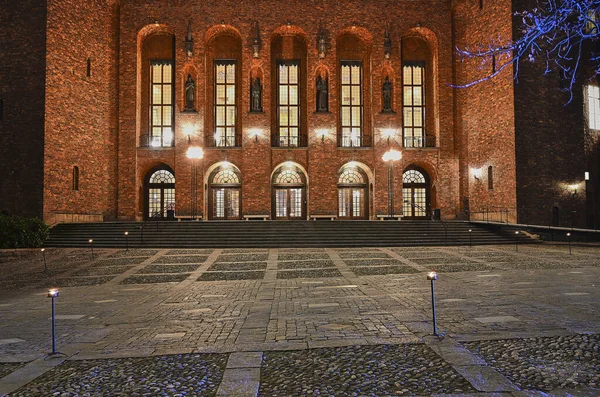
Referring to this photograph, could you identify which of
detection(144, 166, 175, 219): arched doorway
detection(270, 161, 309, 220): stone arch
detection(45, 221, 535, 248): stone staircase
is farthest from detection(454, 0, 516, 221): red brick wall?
detection(144, 166, 175, 219): arched doorway

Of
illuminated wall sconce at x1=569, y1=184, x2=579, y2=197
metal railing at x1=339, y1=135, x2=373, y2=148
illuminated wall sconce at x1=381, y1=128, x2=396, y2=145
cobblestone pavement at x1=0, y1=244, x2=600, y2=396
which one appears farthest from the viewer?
metal railing at x1=339, y1=135, x2=373, y2=148

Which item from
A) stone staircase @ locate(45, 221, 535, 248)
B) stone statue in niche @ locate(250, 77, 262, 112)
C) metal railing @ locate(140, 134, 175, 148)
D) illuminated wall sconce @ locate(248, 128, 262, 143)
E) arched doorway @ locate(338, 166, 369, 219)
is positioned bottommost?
stone staircase @ locate(45, 221, 535, 248)

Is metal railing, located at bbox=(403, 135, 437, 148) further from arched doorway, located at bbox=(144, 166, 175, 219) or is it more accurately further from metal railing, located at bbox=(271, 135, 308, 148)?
arched doorway, located at bbox=(144, 166, 175, 219)

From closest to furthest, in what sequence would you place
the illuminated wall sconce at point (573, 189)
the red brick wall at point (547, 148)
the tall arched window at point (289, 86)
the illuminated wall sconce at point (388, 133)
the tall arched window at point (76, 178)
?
Result: 1. the red brick wall at point (547, 148)
2. the illuminated wall sconce at point (573, 189)
3. the tall arched window at point (76, 178)
4. the illuminated wall sconce at point (388, 133)
5. the tall arched window at point (289, 86)

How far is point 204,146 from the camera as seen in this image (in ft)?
90.9

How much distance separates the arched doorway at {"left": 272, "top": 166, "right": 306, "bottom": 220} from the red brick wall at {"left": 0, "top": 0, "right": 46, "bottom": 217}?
44.1 feet

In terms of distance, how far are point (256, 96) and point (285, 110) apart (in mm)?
2355

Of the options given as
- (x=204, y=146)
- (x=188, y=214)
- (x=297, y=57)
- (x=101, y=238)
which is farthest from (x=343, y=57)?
(x=101, y=238)

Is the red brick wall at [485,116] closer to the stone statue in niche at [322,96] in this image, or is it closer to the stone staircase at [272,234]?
the stone staircase at [272,234]

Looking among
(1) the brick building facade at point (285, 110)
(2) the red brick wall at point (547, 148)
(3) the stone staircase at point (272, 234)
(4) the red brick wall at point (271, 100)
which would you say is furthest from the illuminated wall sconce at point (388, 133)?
(3) the stone staircase at point (272, 234)

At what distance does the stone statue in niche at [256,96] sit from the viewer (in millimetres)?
27625

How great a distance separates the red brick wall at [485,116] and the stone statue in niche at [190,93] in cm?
1723

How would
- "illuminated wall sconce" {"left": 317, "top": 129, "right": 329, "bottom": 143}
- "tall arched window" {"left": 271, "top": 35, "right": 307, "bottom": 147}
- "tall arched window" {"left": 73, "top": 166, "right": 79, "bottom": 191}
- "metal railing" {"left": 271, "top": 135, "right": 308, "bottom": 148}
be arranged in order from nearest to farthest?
"tall arched window" {"left": 73, "top": 166, "right": 79, "bottom": 191}
"illuminated wall sconce" {"left": 317, "top": 129, "right": 329, "bottom": 143}
"metal railing" {"left": 271, "top": 135, "right": 308, "bottom": 148}
"tall arched window" {"left": 271, "top": 35, "right": 307, "bottom": 147}

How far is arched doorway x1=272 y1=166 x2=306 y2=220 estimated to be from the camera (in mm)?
28578
